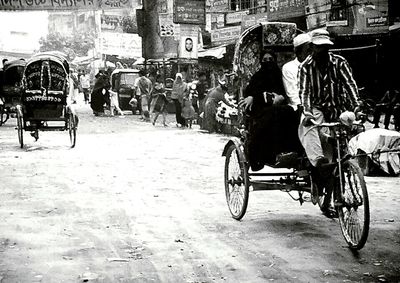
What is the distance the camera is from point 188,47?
80.6 ft

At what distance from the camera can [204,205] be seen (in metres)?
7.42

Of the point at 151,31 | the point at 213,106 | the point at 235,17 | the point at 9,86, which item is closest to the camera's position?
the point at 213,106

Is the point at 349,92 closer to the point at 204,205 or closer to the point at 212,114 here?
the point at 204,205

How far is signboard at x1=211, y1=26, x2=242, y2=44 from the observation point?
24.0 meters

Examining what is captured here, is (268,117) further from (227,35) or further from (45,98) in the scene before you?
(227,35)

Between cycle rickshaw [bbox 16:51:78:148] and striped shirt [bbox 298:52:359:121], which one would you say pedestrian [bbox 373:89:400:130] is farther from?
striped shirt [bbox 298:52:359:121]

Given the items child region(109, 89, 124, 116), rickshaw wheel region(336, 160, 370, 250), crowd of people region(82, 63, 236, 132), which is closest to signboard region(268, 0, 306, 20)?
crowd of people region(82, 63, 236, 132)

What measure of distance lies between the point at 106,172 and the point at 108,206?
303 centimetres

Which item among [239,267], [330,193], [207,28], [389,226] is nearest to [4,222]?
[239,267]

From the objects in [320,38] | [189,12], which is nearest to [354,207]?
[320,38]

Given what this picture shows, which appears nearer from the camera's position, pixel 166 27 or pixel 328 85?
pixel 328 85

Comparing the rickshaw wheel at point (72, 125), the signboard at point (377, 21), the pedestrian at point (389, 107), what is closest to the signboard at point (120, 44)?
the signboard at point (377, 21)

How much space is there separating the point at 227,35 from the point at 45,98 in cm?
1218

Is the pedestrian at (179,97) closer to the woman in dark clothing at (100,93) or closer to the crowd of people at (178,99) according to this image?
the crowd of people at (178,99)
